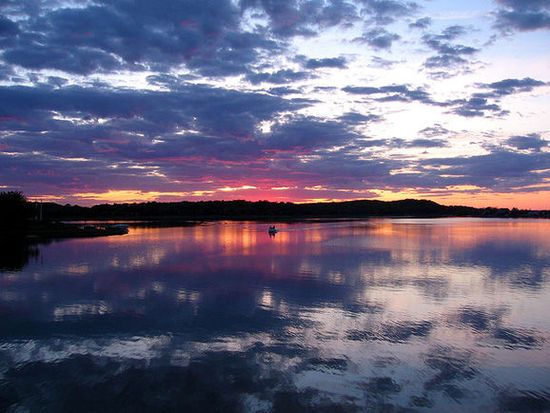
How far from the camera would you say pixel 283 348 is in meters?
16.4

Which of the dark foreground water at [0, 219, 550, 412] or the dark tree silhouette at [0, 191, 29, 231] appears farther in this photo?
the dark tree silhouette at [0, 191, 29, 231]

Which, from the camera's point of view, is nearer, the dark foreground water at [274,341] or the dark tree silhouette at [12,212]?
the dark foreground water at [274,341]

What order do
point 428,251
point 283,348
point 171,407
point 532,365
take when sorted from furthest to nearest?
point 428,251 → point 283,348 → point 532,365 → point 171,407

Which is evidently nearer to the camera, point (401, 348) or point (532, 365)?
point (532, 365)

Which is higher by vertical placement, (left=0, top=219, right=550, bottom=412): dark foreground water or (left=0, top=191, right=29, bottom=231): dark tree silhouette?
(left=0, top=191, right=29, bottom=231): dark tree silhouette

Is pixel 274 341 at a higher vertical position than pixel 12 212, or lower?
lower

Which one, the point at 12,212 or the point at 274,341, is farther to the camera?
the point at 12,212

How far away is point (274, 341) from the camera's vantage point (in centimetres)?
1720

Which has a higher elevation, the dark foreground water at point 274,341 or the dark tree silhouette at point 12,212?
the dark tree silhouette at point 12,212

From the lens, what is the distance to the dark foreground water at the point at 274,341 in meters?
12.3

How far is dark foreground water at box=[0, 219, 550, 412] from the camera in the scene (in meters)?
12.3

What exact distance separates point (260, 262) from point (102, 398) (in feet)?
→ 102

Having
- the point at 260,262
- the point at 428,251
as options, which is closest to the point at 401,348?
the point at 260,262

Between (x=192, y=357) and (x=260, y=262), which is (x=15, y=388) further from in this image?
(x=260, y=262)
